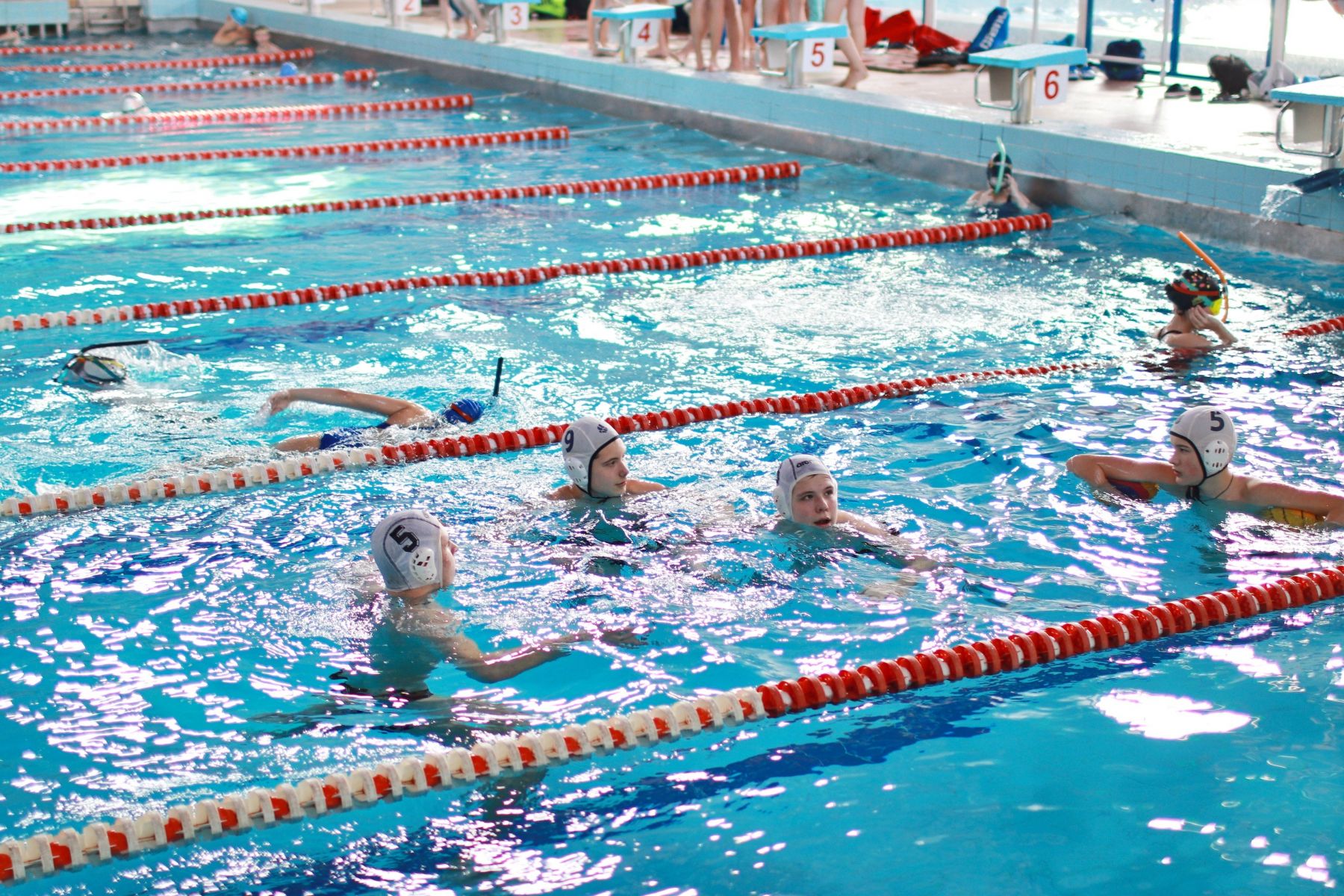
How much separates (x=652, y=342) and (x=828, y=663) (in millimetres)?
3193

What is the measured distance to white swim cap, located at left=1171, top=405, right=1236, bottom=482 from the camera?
464 cm

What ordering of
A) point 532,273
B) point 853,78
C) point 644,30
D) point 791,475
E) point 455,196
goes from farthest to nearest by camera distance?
point 644,30 < point 853,78 < point 455,196 < point 532,273 < point 791,475

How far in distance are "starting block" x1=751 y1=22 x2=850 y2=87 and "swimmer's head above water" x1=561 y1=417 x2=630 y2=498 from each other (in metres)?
7.20

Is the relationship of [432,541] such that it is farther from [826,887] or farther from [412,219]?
[412,219]

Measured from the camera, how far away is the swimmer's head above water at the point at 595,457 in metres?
4.75

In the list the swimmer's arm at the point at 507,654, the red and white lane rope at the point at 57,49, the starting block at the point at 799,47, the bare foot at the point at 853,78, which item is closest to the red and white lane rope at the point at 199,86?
the red and white lane rope at the point at 57,49

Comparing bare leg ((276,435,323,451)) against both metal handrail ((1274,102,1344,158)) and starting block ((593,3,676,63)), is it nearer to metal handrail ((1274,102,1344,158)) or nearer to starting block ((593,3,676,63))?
metal handrail ((1274,102,1344,158))

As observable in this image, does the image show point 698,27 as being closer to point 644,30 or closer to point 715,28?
point 715,28

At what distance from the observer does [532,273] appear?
8.07 metres

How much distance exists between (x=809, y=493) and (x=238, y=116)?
1062cm

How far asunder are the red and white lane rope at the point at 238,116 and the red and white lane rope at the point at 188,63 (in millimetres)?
3324

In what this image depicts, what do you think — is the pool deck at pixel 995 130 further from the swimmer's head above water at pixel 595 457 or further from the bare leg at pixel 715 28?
the swimmer's head above water at pixel 595 457

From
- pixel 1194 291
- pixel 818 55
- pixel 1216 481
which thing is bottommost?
pixel 1216 481

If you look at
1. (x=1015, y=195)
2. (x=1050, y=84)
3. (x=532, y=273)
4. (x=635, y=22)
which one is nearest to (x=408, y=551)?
(x=532, y=273)
